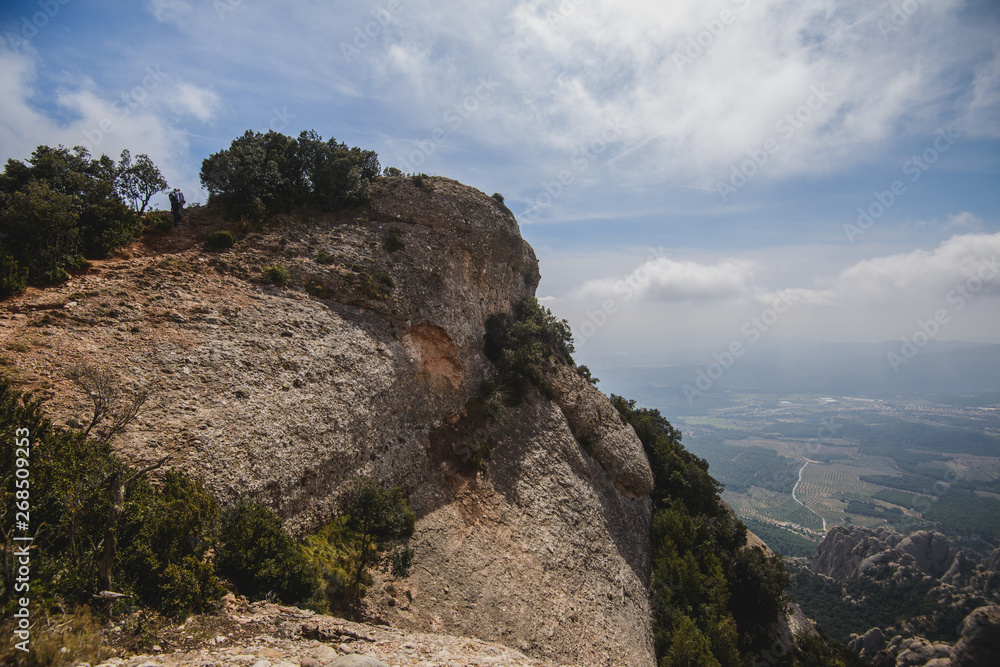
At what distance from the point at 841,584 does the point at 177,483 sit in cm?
10815

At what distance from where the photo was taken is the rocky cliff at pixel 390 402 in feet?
58.5

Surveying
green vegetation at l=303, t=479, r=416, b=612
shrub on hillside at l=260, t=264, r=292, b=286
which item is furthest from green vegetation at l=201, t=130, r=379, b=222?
green vegetation at l=303, t=479, r=416, b=612

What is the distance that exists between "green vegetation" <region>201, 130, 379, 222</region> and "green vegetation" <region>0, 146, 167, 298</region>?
3757 millimetres

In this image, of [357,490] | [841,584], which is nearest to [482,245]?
[357,490]

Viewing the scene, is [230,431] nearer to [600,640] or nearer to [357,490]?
[357,490]

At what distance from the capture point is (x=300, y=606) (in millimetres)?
15344

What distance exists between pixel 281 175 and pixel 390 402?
1993 centimetres

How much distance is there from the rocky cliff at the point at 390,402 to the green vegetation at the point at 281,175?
67.4 inches

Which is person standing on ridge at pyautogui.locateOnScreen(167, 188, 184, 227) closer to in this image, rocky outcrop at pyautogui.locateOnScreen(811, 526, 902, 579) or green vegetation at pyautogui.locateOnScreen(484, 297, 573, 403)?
green vegetation at pyautogui.locateOnScreen(484, 297, 573, 403)

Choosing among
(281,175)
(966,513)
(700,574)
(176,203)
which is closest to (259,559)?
(176,203)

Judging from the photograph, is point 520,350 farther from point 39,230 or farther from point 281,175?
point 39,230

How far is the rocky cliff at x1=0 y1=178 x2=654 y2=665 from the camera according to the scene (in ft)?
58.5

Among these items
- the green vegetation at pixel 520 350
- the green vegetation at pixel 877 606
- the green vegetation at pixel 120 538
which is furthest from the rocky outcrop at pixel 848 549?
the green vegetation at pixel 120 538

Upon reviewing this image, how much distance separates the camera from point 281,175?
31.9 meters
